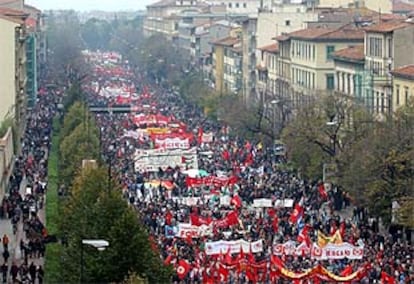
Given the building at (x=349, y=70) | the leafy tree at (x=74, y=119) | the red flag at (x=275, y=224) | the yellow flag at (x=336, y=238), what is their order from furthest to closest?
the building at (x=349, y=70)
the leafy tree at (x=74, y=119)
the red flag at (x=275, y=224)
the yellow flag at (x=336, y=238)

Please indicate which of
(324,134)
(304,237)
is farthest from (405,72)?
(304,237)

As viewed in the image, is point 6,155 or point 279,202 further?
point 6,155

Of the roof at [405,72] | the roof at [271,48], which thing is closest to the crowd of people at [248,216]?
the roof at [405,72]

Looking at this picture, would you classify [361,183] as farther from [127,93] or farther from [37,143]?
[127,93]

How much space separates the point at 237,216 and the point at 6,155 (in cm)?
1772

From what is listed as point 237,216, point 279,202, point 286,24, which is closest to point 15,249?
point 237,216

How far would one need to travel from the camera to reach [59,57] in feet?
557

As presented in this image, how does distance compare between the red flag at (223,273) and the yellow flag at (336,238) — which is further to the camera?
the yellow flag at (336,238)

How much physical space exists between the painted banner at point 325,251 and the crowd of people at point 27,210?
19.4 ft

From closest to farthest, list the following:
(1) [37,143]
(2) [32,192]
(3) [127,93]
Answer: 1. (2) [32,192]
2. (1) [37,143]
3. (3) [127,93]

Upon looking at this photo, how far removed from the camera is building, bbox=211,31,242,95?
389ft

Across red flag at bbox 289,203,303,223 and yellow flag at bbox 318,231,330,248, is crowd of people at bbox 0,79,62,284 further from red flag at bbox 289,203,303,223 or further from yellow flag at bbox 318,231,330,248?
red flag at bbox 289,203,303,223

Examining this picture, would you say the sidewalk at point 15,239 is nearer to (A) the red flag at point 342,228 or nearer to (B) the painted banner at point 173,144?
(A) the red flag at point 342,228

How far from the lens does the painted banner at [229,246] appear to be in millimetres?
38656
